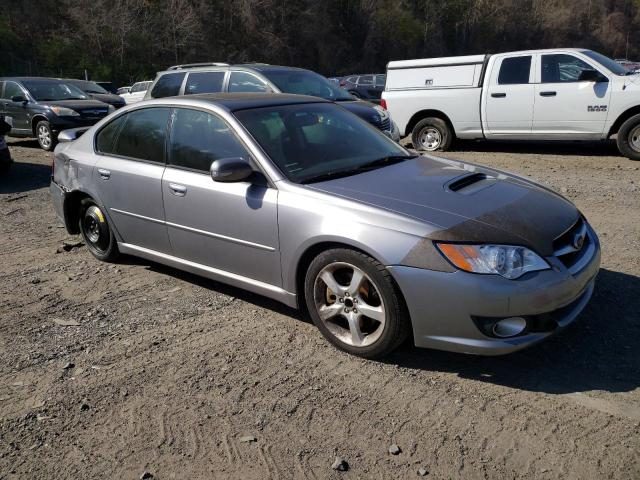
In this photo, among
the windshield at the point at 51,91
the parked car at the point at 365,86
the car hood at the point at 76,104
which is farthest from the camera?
the parked car at the point at 365,86

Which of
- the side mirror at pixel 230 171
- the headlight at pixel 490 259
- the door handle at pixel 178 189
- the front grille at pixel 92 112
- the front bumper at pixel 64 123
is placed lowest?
the front bumper at pixel 64 123

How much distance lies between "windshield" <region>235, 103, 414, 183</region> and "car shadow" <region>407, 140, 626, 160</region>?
7112mm

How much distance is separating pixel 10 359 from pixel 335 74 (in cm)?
4660

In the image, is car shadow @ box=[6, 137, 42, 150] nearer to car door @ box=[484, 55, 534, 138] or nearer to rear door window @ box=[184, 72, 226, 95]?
rear door window @ box=[184, 72, 226, 95]

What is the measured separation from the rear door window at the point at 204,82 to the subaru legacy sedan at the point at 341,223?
17.2ft

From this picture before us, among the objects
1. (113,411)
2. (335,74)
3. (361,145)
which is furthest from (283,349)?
(335,74)

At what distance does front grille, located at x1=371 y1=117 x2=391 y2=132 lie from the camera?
9.56 meters

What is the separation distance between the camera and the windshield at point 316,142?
391 cm

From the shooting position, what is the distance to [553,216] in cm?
353

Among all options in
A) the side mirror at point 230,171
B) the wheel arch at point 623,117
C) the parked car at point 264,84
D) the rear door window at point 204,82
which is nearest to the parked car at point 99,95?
the parked car at point 264,84

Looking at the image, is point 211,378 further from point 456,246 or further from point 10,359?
point 456,246

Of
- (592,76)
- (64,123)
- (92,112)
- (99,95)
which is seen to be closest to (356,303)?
(592,76)

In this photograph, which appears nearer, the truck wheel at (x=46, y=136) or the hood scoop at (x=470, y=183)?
the hood scoop at (x=470, y=183)

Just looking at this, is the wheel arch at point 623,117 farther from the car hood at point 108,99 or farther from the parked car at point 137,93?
the parked car at point 137,93
